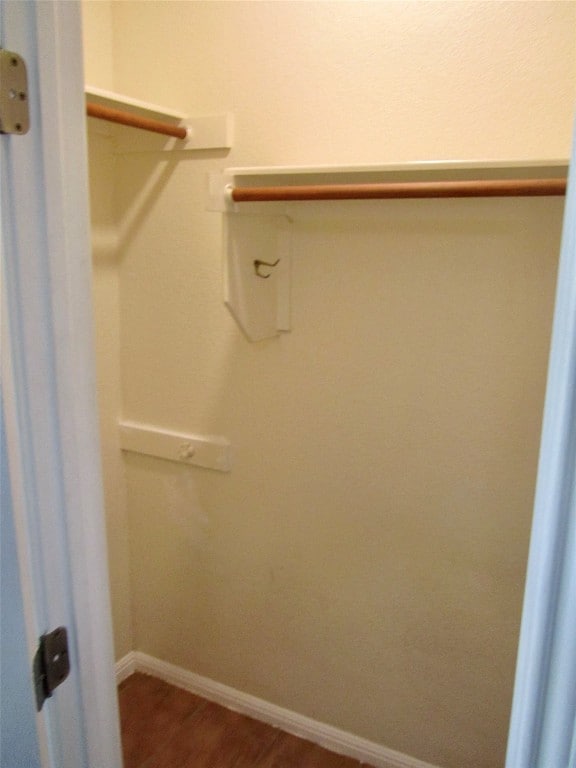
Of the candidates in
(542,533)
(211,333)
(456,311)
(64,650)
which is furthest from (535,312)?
(64,650)

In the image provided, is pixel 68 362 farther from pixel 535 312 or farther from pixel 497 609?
pixel 497 609

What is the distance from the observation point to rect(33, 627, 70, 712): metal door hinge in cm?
75

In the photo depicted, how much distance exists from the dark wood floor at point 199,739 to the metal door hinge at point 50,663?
4.44 ft

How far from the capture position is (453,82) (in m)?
1.45

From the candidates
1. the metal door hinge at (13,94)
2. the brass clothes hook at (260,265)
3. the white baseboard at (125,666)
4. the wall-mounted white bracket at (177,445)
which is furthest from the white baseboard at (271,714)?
the metal door hinge at (13,94)

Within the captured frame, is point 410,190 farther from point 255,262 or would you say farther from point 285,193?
point 255,262

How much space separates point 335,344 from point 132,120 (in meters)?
0.80

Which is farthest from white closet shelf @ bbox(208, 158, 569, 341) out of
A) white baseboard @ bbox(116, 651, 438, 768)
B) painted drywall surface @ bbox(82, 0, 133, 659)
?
white baseboard @ bbox(116, 651, 438, 768)

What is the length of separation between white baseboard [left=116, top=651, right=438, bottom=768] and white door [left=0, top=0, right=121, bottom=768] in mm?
1317

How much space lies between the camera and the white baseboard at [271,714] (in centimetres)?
187

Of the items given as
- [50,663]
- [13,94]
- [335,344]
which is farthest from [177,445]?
[13,94]

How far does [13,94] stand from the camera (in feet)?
2.09

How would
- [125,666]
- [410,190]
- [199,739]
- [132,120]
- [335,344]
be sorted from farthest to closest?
1. [125,666]
2. [199,739]
3. [335,344]
4. [132,120]
5. [410,190]

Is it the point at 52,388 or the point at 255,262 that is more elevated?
the point at 255,262
